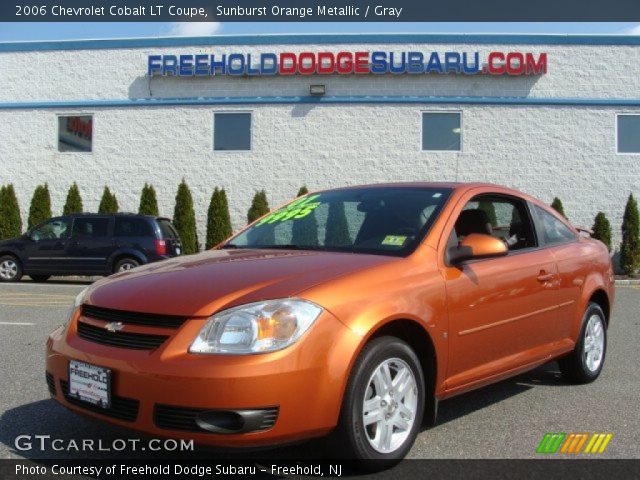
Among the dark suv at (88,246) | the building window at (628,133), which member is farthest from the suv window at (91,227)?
the building window at (628,133)

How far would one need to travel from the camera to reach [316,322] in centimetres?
324

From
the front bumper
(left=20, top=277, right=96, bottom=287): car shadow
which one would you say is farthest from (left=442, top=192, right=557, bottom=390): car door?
(left=20, top=277, right=96, bottom=287): car shadow

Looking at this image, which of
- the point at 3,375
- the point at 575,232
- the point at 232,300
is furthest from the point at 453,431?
the point at 3,375

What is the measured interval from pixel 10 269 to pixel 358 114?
1023 centimetres

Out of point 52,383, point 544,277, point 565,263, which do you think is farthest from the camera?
point 565,263

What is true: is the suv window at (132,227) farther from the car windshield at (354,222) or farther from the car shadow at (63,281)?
the car windshield at (354,222)

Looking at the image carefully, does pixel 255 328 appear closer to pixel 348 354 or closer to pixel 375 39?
pixel 348 354

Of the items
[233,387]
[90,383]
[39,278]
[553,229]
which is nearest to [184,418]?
[233,387]

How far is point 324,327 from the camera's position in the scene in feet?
10.7

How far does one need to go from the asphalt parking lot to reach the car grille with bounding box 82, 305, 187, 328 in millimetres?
537

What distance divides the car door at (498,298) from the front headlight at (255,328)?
3.79 ft

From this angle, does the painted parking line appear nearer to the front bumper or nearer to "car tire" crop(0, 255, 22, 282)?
"car tire" crop(0, 255, 22, 282)

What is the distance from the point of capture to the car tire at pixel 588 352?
5523 mm

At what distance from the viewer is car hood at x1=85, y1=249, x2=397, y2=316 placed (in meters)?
3.31
